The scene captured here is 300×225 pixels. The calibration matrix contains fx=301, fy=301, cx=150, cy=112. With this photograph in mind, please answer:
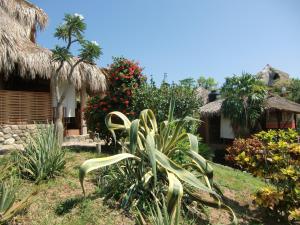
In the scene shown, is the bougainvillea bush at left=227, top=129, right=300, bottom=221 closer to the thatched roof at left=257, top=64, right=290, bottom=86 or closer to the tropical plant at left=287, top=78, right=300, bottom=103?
the tropical plant at left=287, top=78, right=300, bottom=103

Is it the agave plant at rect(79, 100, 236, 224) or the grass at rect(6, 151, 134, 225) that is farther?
the grass at rect(6, 151, 134, 225)

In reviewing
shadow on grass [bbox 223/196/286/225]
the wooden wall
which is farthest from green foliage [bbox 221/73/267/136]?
shadow on grass [bbox 223/196/286/225]

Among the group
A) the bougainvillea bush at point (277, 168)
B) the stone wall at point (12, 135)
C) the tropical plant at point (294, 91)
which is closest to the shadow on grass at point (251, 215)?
the bougainvillea bush at point (277, 168)

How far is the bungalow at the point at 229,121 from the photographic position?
17922 millimetres

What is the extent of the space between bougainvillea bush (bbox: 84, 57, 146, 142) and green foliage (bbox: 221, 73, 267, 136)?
35.5 ft

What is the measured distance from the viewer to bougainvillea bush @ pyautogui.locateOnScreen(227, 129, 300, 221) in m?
4.78

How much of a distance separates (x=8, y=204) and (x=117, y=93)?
14.9 ft

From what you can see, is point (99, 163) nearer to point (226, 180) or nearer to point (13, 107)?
point (226, 180)

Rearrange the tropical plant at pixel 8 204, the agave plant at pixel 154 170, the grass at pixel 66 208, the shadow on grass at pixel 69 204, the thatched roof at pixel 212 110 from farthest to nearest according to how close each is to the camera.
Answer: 1. the thatched roof at pixel 212 110
2. the shadow on grass at pixel 69 204
3. the grass at pixel 66 208
4. the agave plant at pixel 154 170
5. the tropical plant at pixel 8 204

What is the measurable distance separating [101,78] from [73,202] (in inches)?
346

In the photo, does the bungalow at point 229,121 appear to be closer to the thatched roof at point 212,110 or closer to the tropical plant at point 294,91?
the thatched roof at point 212,110

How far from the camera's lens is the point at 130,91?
25.1 feet

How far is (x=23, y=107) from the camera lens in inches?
425

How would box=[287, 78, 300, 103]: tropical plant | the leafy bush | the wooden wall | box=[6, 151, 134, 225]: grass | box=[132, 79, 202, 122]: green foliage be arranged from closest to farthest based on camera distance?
box=[6, 151, 134, 225]: grass, the leafy bush, box=[132, 79, 202, 122]: green foliage, the wooden wall, box=[287, 78, 300, 103]: tropical plant
